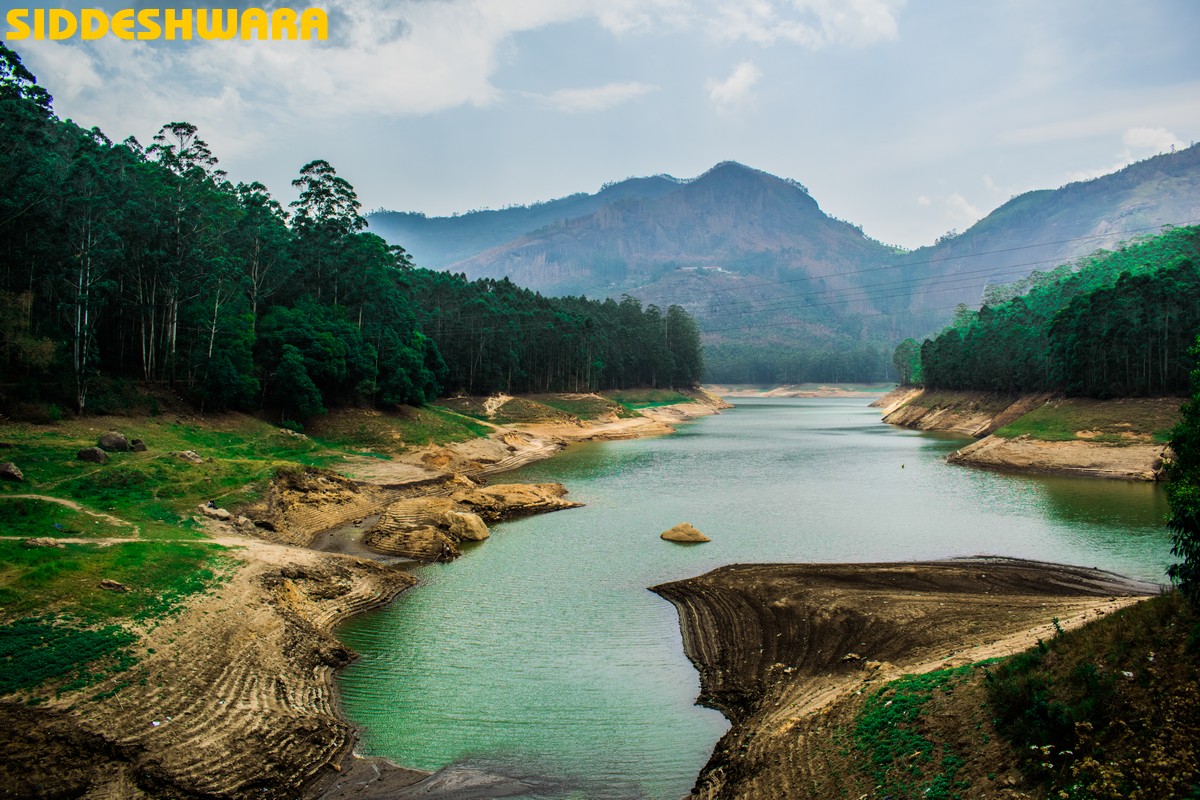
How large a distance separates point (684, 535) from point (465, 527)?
1040 cm

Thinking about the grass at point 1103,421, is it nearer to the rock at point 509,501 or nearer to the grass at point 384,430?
the rock at point 509,501

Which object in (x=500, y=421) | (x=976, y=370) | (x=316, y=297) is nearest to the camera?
(x=316, y=297)

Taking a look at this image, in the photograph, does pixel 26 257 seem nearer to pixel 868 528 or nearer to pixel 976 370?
pixel 868 528

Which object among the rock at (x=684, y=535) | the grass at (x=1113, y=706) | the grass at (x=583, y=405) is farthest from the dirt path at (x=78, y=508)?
the grass at (x=583, y=405)

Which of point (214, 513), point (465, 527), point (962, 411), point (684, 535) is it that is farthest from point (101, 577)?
point (962, 411)

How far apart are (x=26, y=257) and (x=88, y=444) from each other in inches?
551

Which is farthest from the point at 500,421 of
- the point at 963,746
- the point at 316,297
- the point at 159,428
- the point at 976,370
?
the point at 963,746

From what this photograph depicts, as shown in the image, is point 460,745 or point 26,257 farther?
point 26,257

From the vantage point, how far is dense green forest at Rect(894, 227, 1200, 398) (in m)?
61.3

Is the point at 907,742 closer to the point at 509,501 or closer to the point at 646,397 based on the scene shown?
the point at 509,501

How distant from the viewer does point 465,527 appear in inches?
1321

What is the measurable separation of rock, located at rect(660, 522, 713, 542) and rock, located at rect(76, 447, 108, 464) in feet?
82.2

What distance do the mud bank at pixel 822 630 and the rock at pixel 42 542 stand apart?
58.7ft

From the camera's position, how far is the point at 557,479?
176ft
